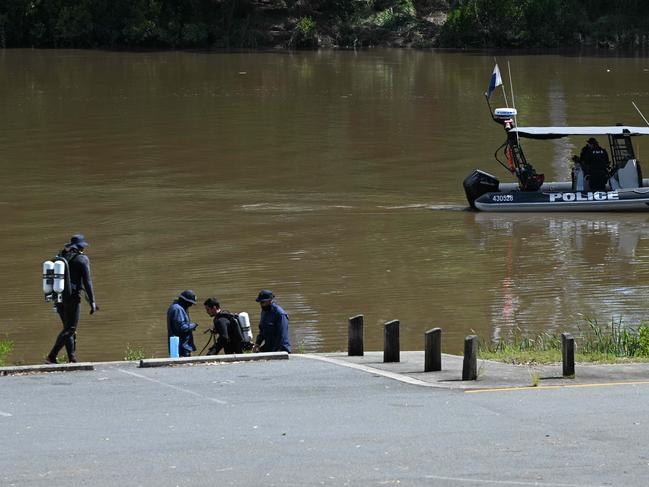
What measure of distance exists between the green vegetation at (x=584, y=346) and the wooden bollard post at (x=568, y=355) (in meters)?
0.92

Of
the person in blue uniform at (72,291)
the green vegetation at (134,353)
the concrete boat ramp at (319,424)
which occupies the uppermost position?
the person in blue uniform at (72,291)

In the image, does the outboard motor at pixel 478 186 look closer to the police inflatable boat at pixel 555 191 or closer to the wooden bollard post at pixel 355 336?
the police inflatable boat at pixel 555 191

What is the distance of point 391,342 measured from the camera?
15.7m

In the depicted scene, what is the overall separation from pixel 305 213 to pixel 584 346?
13.2 m

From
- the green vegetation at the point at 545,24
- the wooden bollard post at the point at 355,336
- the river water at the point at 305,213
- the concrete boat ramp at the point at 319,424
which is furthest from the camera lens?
the green vegetation at the point at 545,24

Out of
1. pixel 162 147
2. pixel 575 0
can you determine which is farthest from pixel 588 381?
pixel 575 0

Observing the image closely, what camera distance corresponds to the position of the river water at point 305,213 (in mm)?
21234

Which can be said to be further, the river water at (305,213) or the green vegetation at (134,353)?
the river water at (305,213)

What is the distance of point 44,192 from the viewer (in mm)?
32656

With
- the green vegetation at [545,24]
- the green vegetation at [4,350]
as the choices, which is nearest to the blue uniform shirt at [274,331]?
the green vegetation at [4,350]

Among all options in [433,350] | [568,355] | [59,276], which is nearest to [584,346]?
[568,355]

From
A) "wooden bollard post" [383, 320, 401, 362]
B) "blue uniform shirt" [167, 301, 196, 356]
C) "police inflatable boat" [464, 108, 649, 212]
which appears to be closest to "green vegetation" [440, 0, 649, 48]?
"police inflatable boat" [464, 108, 649, 212]

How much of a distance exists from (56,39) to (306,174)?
140 ft

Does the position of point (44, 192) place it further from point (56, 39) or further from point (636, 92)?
point (56, 39)
